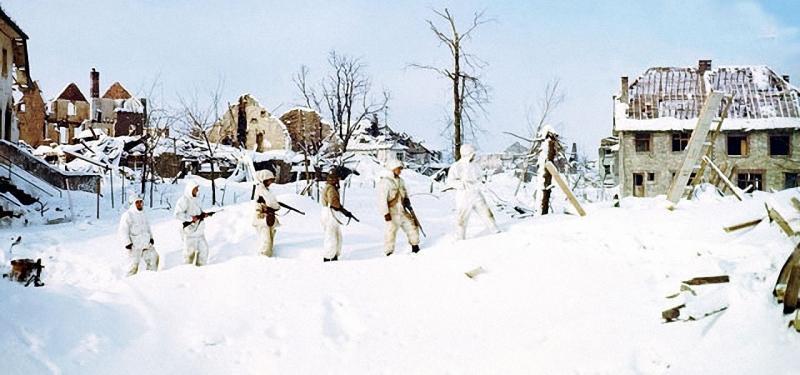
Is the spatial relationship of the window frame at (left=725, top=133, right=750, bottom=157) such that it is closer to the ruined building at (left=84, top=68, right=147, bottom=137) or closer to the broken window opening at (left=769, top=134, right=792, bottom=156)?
the broken window opening at (left=769, top=134, right=792, bottom=156)

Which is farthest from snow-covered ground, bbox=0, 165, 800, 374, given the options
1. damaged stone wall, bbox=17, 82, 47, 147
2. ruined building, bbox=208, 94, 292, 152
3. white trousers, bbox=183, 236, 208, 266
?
damaged stone wall, bbox=17, 82, 47, 147

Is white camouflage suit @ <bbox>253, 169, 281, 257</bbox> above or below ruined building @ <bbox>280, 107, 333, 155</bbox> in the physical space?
below

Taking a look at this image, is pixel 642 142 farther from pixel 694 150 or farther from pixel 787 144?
pixel 694 150

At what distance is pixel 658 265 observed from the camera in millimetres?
7266

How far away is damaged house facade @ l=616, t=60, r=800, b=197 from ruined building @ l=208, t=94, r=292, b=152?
21171mm

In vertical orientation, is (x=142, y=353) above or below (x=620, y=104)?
below

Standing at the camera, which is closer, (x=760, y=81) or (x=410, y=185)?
(x=410, y=185)

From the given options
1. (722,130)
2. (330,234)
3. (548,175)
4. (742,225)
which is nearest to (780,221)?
(742,225)

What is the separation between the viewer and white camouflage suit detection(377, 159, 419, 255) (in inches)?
408

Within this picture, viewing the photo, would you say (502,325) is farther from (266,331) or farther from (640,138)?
(640,138)

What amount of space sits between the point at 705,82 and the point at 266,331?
100 feet

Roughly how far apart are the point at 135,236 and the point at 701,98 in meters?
27.8

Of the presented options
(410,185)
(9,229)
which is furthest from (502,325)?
(410,185)

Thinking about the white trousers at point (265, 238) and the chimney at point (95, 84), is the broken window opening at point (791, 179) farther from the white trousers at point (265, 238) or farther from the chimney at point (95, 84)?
the chimney at point (95, 84)
